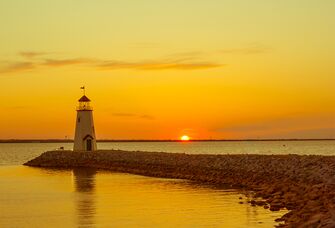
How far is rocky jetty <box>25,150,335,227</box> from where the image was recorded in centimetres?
1808

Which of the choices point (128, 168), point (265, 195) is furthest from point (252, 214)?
point (128, 168)

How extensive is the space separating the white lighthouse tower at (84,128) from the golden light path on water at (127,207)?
25.1 m

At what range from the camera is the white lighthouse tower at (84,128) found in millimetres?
56656

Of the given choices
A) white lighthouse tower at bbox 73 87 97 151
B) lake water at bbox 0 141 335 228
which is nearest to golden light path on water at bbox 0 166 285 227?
lake water at bbox 0 141 335 228

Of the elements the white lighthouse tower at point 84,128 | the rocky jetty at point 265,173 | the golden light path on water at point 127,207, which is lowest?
the golden light path on water at point 127,207

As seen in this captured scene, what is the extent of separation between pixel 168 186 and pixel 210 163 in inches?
309

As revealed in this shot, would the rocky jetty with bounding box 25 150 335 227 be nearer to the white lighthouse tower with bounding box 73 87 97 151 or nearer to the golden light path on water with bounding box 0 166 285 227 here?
the golden light path on water with bounding box 0 166 285 227

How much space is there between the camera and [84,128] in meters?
56.6

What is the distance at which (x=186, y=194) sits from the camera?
84.6ft

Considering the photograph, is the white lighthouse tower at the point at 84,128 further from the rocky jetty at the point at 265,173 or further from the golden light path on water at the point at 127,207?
the golden light path on water at the point at 127,207

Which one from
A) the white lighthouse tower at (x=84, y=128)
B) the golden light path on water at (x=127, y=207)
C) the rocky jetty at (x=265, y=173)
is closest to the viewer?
the rocky jetty at (x=265, y=173)

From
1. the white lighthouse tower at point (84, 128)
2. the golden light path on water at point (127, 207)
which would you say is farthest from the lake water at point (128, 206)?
the white lighthouse tower at point (84, 128)

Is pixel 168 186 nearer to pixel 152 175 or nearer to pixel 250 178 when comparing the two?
pixel 250 178

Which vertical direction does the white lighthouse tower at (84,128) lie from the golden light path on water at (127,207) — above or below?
above
